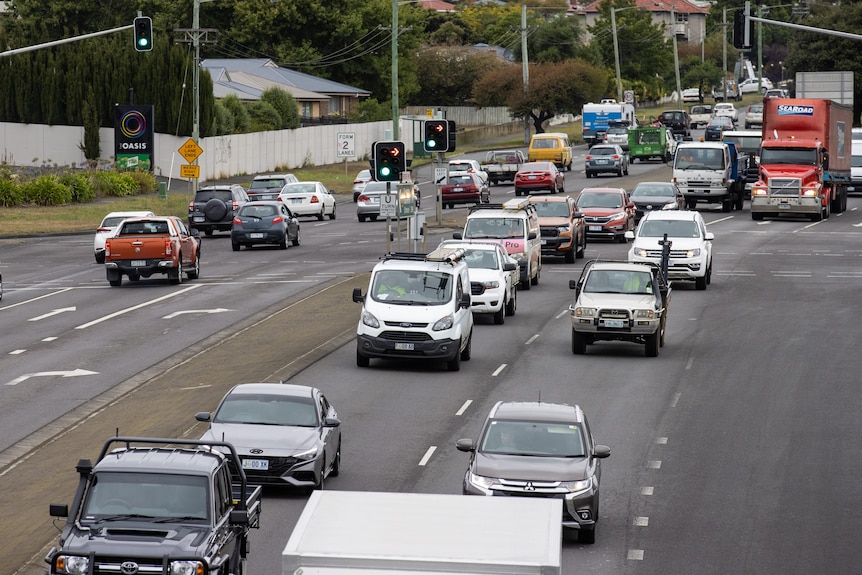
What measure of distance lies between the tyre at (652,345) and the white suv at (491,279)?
183 inches

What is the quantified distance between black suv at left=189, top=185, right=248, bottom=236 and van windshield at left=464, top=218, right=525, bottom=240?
15989 millimetres

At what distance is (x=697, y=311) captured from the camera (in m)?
35.1

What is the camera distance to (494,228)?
3906 cm

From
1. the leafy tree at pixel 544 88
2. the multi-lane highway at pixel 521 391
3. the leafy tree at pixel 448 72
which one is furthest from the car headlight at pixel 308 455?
the leafy tree at pixel 448 72

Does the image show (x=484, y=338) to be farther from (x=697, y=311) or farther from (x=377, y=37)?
(x=377, y=37)

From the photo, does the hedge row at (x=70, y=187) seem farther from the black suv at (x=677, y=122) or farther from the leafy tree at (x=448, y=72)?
the leafy tree at (x=448, y=72)

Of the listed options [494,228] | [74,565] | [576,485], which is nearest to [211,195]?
[494,228]

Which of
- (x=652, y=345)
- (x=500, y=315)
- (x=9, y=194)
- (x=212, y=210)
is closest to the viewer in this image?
(x=652, y=345)

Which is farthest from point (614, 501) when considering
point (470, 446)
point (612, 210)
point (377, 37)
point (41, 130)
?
point (377, 37)

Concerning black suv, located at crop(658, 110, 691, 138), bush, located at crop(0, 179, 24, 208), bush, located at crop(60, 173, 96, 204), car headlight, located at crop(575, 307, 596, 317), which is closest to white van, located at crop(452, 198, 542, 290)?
car headlight, located at crop(575, 307, 596, 317)

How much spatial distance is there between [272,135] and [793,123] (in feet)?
126

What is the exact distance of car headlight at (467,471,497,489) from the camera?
53.7 feet

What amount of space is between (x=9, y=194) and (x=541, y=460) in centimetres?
4950

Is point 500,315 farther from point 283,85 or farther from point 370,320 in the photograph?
point 283,85
